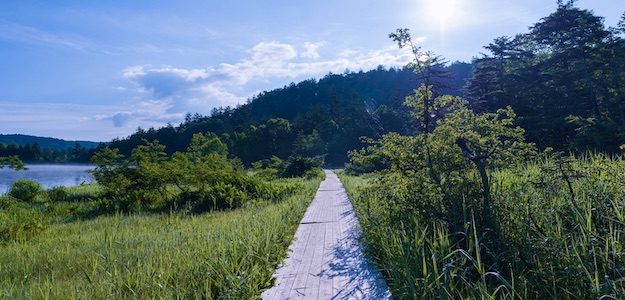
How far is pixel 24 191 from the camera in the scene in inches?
609

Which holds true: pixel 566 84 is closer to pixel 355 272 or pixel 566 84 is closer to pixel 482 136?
pixel 482 136

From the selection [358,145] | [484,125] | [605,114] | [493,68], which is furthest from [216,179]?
[358,145]

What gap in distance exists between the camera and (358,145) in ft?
183

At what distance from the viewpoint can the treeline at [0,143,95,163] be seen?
63.5m

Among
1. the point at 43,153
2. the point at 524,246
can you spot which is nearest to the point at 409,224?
the point at 524,246

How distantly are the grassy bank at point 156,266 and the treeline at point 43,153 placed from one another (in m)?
67.3

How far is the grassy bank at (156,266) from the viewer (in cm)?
352

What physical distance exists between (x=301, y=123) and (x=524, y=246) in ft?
205

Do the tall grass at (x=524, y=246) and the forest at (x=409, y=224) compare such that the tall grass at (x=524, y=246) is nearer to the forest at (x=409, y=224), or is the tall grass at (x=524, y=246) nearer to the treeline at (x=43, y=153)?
the forest at (x=409, y=224)

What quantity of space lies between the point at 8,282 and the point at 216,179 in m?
8.65

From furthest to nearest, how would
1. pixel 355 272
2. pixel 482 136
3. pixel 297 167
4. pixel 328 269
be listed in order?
pixel 297 167 < pixel 482 136 < pixel 328 269 < pixel 355 272

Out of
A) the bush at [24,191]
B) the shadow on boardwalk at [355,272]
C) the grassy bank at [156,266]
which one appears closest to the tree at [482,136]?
the shadow on boardwalk at [355,272]

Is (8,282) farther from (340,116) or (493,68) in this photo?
(340,116)

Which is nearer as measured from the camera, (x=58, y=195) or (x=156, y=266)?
(x=156, y=266)
